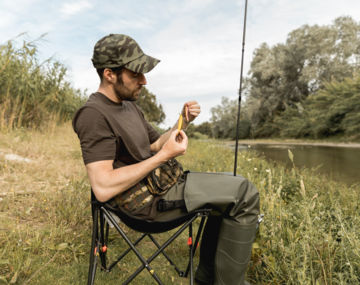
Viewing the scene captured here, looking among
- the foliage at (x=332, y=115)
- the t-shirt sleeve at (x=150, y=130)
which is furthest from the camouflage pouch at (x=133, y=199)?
the foliage at (x=332, y=115)

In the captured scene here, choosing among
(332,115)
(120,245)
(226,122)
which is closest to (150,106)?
(226,122)

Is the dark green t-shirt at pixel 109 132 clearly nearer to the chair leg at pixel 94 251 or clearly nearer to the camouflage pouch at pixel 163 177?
the camouflage pouch at pixel 163 177

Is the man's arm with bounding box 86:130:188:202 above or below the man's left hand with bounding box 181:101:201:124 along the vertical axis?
below

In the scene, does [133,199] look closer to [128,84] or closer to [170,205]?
[170,205]

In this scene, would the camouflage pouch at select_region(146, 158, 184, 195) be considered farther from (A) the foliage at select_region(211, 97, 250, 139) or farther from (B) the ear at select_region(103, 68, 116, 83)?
(A) the foliage at select_region(211, 97, 250, 139)

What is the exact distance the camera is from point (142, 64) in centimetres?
164

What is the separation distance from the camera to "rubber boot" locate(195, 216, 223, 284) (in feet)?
6.16

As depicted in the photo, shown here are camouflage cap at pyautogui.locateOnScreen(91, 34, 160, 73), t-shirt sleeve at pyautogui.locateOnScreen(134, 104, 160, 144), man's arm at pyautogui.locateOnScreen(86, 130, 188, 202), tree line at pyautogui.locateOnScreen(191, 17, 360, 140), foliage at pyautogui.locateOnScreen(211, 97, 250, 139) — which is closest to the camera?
man's arm at pyautogui.locateOnScreen(86, 130, 188, 202)

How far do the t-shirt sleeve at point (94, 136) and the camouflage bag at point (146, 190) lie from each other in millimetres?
253

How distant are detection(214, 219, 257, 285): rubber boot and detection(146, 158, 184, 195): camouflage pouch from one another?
1.22 ft

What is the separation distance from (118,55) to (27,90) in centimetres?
573

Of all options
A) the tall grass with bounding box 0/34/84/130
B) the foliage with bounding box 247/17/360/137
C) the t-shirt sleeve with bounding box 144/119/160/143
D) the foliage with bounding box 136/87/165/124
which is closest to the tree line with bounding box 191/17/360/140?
the foliage with bounding box 247/17/360/137

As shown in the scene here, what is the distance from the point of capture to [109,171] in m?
1.49

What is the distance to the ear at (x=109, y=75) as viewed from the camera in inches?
65.0
